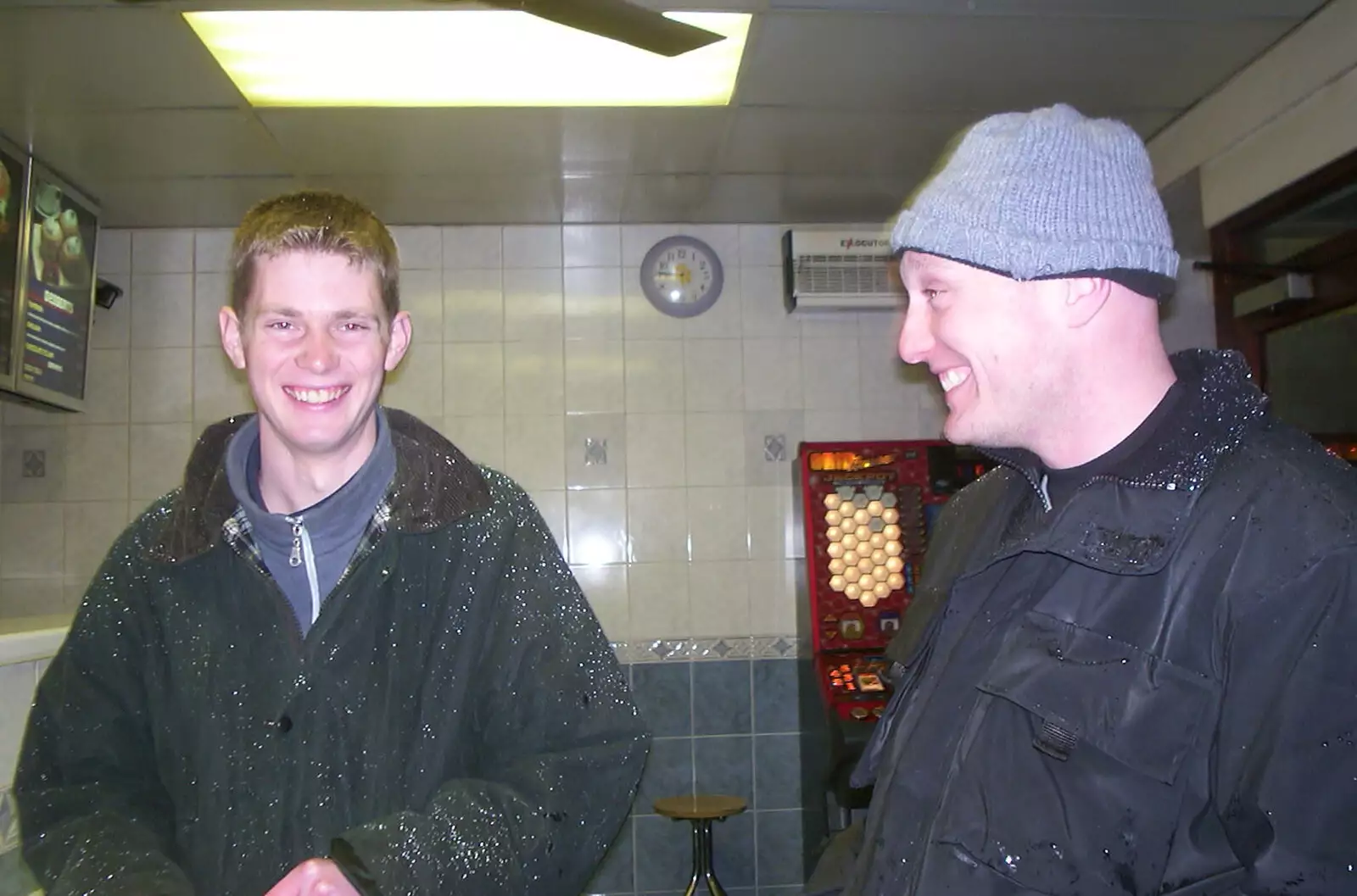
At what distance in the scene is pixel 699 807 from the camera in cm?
365

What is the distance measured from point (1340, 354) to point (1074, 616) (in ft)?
8.86

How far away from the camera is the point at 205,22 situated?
2.67 metres

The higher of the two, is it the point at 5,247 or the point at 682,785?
the point at 5,247

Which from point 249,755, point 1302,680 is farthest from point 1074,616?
point 249,755

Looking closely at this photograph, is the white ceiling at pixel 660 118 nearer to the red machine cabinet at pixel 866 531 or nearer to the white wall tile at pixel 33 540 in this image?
the red machine cabinet at pixel 866 531

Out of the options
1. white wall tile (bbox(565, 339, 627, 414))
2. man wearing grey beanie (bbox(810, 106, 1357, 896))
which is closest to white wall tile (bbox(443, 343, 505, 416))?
white wall tile (bbox(565, 339, 627, 414))

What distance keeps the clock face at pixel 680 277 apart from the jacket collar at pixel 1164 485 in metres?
3.15

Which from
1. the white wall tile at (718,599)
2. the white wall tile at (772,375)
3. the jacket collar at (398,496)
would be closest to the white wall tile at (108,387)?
the white wall tile at (718,599)

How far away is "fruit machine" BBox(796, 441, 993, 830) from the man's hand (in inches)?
104

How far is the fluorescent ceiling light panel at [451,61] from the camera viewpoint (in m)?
2.74

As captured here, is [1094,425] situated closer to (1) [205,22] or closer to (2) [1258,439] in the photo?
(2) [1258,439]

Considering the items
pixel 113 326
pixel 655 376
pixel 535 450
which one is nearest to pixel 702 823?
pixel 535 450

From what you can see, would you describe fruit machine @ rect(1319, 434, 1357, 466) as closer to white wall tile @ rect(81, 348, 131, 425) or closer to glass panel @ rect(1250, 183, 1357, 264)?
glass panel @ rect(1250, 183, 1357, 264)

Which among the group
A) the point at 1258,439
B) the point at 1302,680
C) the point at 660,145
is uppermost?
the point at 660,145
